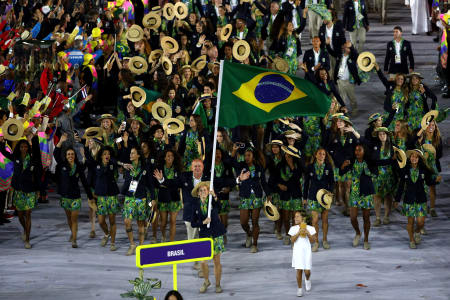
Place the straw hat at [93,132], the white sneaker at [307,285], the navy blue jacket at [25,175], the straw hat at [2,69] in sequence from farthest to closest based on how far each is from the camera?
1. the straw hat at [2,69]
2. the straw hat at [93,132]
3. the navy blue jacket at [25,175]
4. the white sneaker at [307,285]

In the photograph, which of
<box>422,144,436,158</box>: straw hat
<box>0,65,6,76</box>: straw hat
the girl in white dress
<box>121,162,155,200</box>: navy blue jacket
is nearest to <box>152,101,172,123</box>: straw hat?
<box>121,162,155,200</box>: navy blue jacket

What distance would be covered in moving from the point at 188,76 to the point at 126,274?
6.48 metres

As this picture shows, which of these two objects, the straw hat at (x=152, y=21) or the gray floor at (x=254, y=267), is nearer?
the gray floor at (x=254, y=267)

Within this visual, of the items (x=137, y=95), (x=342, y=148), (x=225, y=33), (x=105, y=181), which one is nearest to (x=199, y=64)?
(x=225, y=33)

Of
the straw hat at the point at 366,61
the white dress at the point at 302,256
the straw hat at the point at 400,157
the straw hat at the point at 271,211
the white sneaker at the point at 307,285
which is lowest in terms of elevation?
the white sneaker at the point at 307,285

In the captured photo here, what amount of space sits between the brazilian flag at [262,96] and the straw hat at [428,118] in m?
4.85

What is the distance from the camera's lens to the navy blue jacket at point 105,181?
18.0m

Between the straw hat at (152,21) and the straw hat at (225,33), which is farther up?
the straw hat at (152,21)

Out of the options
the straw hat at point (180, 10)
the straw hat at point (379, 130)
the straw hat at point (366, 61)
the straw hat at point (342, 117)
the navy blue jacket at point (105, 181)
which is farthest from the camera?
the straw hat at point (180, 10)

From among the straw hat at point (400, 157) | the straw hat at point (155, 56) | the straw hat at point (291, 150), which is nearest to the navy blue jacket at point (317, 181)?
the straw hat at point (291, 150)

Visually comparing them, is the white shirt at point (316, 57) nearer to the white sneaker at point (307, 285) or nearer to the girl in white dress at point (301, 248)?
the girl in white dress at point (301, 248)

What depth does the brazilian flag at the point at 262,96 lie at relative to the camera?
14594 mm

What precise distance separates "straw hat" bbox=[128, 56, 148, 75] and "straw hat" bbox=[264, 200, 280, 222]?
624cm

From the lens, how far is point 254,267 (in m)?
17.0
